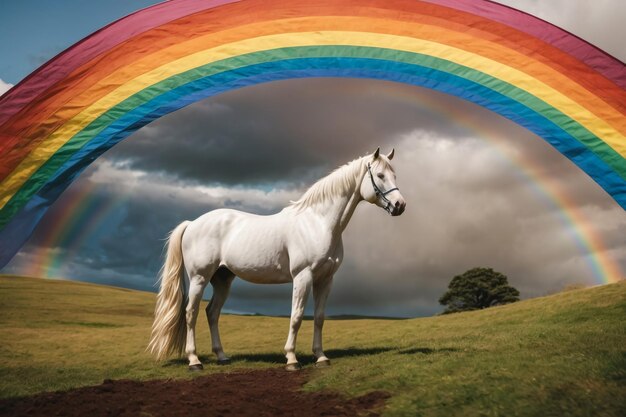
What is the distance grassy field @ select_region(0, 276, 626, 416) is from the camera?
21.2 feet

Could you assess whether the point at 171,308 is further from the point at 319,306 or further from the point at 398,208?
the point at 398,208

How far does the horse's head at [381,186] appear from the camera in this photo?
8.93 m

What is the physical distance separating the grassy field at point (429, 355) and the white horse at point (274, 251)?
32.6 inches

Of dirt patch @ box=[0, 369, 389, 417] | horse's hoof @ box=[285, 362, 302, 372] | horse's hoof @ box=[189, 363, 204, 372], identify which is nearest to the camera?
dirt patch @ box=[0, 369, 389, 417]

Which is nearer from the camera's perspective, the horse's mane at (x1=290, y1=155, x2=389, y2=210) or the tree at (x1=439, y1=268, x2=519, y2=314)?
the horse's mane at (x1=290, y1=155, x2=389, y2=210)

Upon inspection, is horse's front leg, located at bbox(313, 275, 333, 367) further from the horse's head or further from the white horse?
the horse's head

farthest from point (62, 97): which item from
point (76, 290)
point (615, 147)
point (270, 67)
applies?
point (76, 290)

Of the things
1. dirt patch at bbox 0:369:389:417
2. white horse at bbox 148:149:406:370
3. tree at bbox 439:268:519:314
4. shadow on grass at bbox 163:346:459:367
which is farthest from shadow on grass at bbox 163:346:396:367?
tree at bbox 439:268:519:314

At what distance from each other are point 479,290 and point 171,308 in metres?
35.3

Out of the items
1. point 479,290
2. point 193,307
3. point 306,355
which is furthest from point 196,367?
point 479,290

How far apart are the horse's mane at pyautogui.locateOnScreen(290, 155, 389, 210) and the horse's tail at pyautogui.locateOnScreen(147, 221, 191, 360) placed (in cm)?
277

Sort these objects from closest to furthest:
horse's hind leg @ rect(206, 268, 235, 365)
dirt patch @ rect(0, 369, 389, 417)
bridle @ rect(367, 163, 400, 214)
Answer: dirt patch @ rect(0, 369, 389, 417), bridle @ rect(367, 163, 400, 214), horse's hind leg @ rect(206, 268, 235, 365)

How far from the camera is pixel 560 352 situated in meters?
8.85

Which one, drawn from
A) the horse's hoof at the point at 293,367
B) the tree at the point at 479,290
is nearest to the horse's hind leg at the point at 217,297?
the horse's hoof at the point at 293,367
